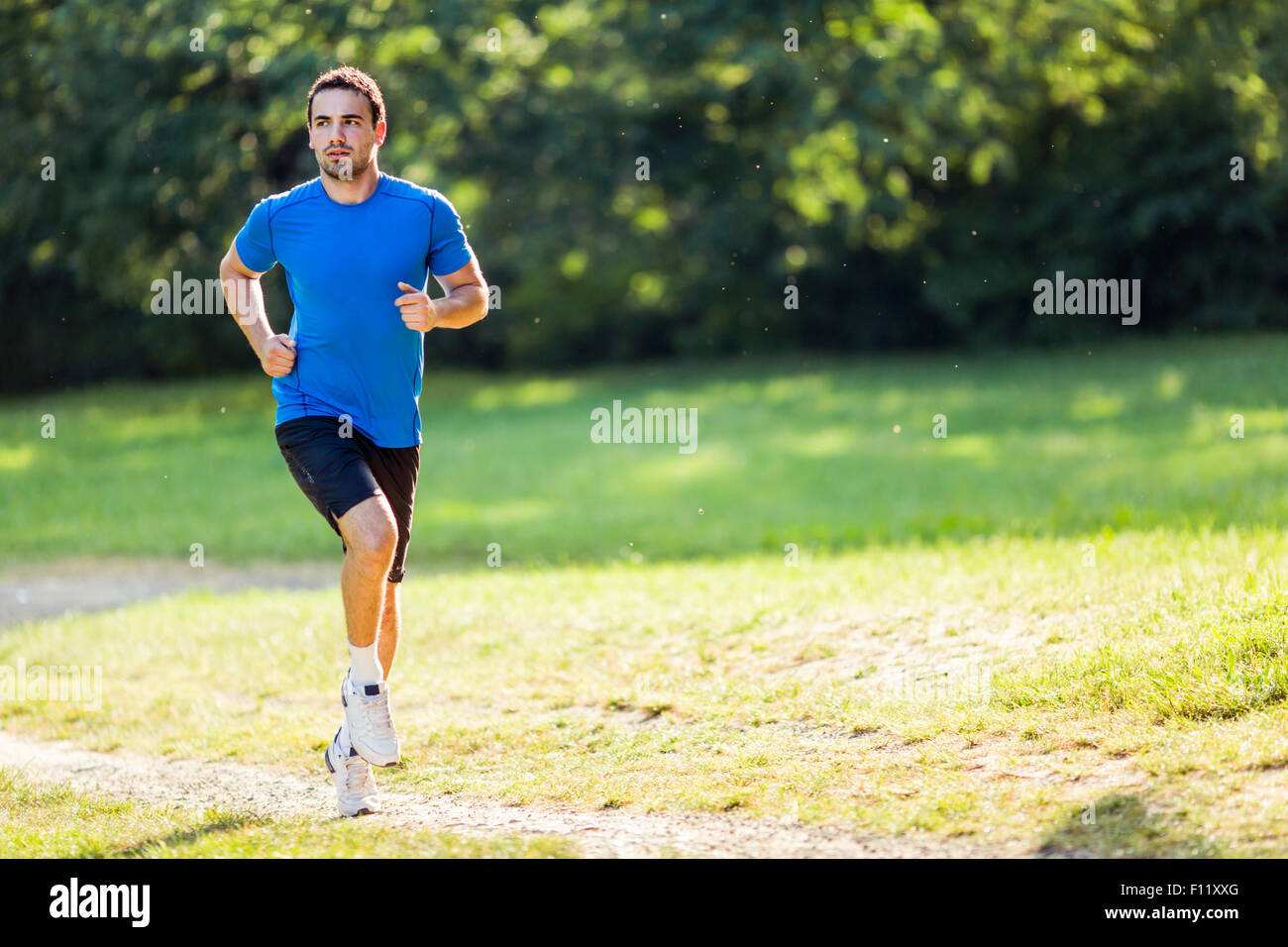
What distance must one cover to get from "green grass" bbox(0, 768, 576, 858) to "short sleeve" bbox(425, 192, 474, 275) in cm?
213

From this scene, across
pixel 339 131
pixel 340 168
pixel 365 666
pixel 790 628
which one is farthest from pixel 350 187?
pixel 790 628

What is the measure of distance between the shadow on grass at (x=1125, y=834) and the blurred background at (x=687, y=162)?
667 inches

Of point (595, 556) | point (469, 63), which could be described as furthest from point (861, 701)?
point (469, 63)

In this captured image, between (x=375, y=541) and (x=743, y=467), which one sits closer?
(x=375, y=541)

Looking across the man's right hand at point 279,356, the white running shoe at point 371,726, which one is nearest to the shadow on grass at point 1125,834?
the white running shoe at point 371,726

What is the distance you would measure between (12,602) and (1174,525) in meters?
9.03

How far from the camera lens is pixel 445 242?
5348 mm

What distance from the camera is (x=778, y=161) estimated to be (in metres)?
24.8

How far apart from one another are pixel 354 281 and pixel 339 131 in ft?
1.83

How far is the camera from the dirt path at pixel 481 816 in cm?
449

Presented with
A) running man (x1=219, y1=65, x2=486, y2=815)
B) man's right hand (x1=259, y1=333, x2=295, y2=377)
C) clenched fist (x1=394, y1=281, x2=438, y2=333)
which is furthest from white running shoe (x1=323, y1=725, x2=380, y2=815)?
clenched fist (x1=394, y1=281, x2=438, y2=333)

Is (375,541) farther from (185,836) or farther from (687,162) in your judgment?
(687,162)

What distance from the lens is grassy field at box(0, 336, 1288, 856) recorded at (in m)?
5.04

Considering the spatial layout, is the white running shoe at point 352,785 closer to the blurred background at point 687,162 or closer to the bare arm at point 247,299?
the bare arm at point 247,299
